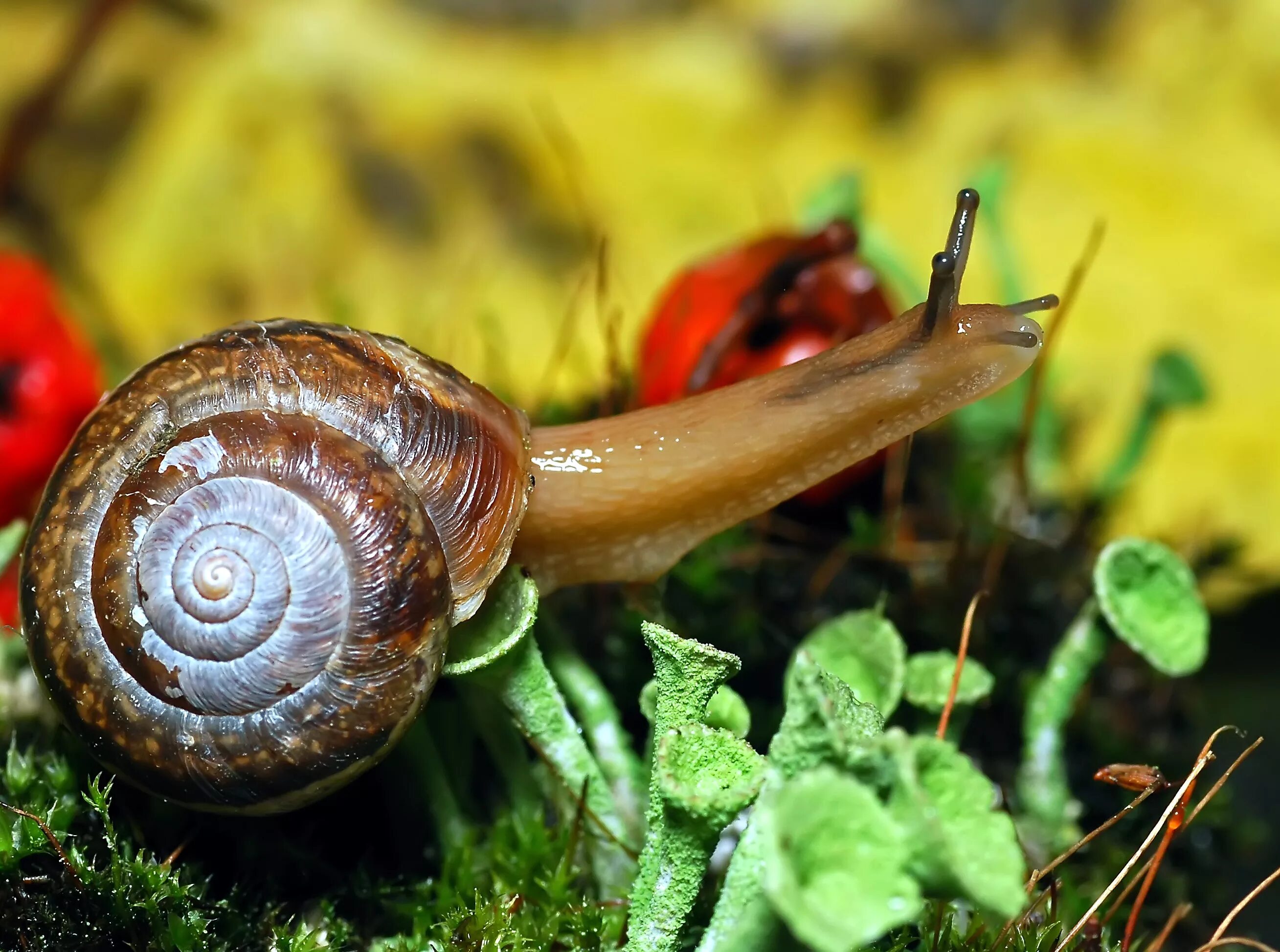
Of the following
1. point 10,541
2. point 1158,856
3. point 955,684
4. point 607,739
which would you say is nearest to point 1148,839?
point 1158,856

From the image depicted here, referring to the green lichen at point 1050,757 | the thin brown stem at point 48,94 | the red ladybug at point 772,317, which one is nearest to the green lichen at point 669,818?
the green lichen at point 1050,757

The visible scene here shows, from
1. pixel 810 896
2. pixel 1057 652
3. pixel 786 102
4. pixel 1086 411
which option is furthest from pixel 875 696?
pixel 786 102

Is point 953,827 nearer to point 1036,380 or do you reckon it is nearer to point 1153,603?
point 1153,603

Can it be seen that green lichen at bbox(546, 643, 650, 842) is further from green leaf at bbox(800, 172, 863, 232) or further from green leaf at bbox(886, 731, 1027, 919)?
green leaf at bbox(800, 172, 863, 232)

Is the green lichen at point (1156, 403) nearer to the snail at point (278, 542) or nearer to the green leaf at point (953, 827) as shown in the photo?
the snail at point (278, 542)

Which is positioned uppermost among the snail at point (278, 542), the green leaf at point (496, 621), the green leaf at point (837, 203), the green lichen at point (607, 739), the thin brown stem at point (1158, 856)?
the green leaf at point (837, 203)

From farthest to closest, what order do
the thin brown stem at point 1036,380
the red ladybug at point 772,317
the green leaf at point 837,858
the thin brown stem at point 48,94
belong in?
the thin brown stem at point 48,94 → the red ladybug at point 772,317 → the thin brown stem at point 1036,380 → the green leaf at point 837,858

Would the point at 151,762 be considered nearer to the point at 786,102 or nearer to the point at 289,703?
the point at 289,703
